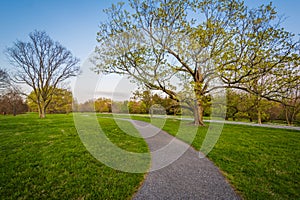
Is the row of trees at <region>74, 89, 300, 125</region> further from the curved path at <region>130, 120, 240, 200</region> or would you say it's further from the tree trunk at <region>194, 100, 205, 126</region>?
the curved path at <region>130, 120, 240, 200</region>

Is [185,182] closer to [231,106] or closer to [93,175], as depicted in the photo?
[93,175]

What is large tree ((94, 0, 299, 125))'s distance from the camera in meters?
9.25

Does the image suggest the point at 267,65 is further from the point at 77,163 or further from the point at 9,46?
the point at 9,46

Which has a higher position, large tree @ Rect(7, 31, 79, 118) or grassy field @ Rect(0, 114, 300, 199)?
large tree @ Rect(7, 31, 79, 118)

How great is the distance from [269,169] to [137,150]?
13.4ft

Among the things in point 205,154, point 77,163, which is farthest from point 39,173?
point 205,154

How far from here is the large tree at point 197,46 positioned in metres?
9.25

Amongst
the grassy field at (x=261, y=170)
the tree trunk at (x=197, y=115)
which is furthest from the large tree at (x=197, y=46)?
the grassy field at (x=261, y=170)

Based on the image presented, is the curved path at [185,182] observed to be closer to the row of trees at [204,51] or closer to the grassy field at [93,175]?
the grassy field at [93,175]

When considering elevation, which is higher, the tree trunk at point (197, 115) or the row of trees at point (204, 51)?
the row of trees at point (204, 51)

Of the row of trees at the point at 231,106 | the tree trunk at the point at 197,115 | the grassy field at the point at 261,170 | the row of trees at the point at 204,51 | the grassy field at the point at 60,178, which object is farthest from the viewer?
the row of trees at the point at 231,106

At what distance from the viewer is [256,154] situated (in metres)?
5.15

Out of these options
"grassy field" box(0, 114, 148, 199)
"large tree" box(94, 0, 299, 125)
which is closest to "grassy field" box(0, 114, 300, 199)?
"grassy field" box(0, 114, 148, 199)

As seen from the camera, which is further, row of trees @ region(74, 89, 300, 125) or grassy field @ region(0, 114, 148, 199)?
row of trees @ region(74, 89, 300, 125)
